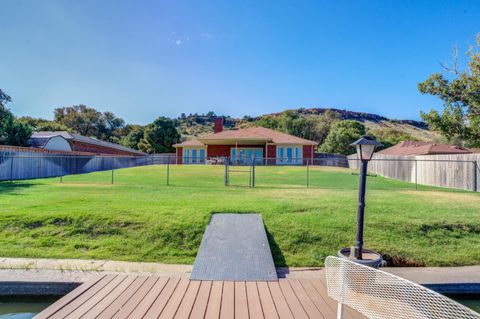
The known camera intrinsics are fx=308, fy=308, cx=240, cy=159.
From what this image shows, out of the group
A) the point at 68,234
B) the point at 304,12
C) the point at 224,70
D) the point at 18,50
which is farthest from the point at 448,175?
the point at 18,50

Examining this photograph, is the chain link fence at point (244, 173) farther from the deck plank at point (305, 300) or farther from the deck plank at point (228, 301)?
the deck plank at point (228, 301)

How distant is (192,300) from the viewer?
147 inches

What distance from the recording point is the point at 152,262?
19.0ft

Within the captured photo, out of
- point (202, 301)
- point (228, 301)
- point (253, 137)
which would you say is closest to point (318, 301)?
point (228, 301)

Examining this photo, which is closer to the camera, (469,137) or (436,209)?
(436,209)

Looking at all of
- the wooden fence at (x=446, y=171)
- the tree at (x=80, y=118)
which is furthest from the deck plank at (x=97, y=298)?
the tree at (x=80, y=118)

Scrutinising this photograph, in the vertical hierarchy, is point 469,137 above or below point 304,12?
below

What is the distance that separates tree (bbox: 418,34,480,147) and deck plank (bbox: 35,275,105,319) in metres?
16.2

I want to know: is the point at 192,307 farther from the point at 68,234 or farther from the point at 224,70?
the point at 224,70

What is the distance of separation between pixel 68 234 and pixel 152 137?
42.9 meters

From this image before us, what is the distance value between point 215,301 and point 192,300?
28cm

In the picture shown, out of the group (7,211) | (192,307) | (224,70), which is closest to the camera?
(192,307)

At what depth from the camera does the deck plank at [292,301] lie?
3.39 metres

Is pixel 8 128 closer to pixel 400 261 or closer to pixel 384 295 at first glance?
pixel 400 261
